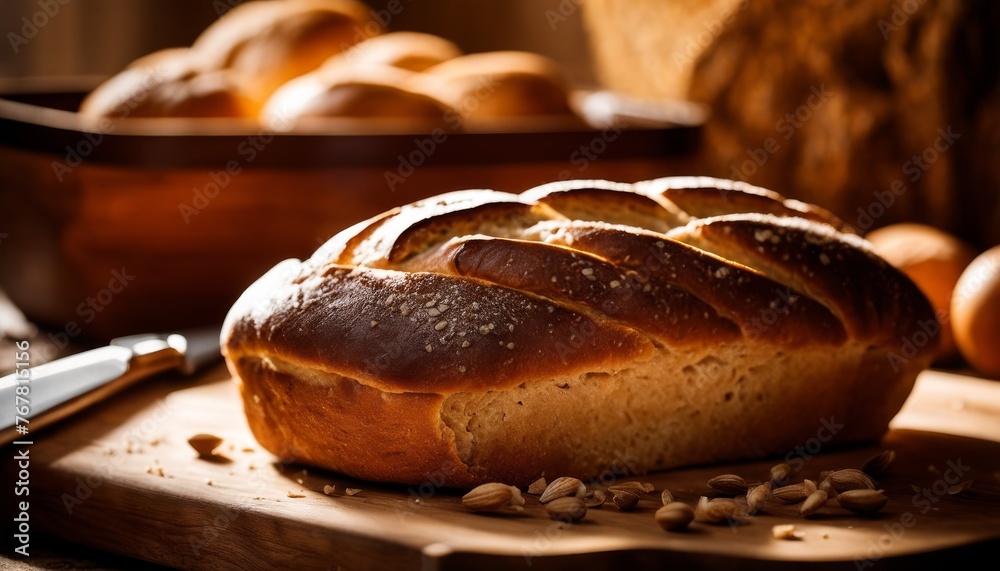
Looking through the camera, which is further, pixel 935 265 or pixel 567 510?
pixel 935 265

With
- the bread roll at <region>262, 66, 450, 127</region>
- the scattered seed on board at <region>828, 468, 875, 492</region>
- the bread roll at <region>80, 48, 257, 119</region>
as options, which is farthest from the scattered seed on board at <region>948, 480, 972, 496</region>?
the bread roll at <region>80, 48, 257, 119</region>

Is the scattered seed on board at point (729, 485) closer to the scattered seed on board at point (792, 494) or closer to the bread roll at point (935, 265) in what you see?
the scattered seed on board at point (792, 494)

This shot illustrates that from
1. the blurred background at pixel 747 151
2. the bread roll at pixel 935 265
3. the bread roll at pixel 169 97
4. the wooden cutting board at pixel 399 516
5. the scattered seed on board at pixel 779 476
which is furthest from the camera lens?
the bread roll at pixel 169 97

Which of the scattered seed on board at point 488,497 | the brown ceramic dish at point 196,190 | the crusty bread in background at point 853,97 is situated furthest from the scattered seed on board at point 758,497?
the crusty bread in background at point 853,97

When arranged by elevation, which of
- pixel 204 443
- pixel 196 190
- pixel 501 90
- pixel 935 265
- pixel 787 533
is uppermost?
pixel 501 90

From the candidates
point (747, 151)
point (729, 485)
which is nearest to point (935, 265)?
point (747, 151)

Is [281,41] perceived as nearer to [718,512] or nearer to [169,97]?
[169,97]

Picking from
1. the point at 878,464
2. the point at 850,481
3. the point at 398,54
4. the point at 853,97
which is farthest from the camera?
the point at 398,54

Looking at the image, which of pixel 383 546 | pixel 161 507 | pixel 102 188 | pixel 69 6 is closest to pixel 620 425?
pixel 383 546
